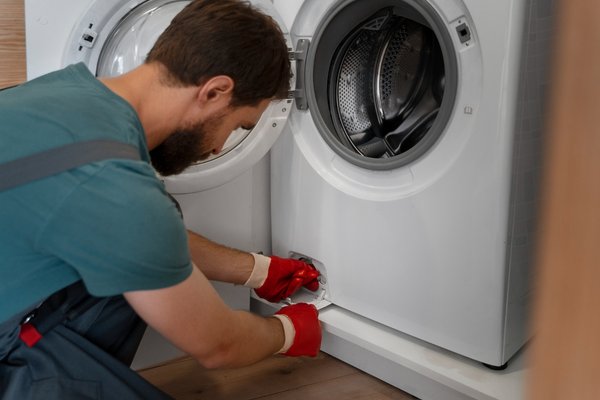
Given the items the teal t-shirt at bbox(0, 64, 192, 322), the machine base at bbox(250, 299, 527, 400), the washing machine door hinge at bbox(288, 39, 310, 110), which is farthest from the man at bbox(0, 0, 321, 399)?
the washing machine door hinge at bbox(288, 39, 310, 110)

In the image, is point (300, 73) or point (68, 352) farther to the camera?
point (300, 73)

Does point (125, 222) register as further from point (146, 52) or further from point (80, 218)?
point (146, 52)

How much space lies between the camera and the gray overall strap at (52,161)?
0.71 metres

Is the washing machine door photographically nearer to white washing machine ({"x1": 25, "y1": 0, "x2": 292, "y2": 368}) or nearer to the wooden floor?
white washing machine ({"x1": 25, "y1": 0, "x2": 292, "y2": 368})

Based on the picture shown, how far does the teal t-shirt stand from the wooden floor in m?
0.60

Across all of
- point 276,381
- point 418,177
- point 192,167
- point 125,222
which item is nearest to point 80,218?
point 125,222

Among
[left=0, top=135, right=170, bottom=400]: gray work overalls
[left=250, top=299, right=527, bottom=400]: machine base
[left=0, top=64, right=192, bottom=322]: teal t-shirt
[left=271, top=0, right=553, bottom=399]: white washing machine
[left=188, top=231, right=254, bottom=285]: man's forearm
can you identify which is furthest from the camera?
[left=188, top=231, right=254, bottom=285]: man's forearm

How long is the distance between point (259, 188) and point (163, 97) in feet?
1.90

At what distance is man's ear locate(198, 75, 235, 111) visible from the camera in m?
0.90

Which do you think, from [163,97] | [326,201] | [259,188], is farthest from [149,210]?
[259,188]

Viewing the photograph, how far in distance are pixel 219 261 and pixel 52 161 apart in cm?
58

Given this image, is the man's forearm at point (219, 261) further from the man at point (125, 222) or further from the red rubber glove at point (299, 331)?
the red rubber glove at point (299, 331)

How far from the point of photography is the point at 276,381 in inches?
52.2

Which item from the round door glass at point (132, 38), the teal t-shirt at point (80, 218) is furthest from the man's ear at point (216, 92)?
the round door glass at point (132, 38)
